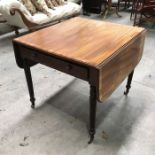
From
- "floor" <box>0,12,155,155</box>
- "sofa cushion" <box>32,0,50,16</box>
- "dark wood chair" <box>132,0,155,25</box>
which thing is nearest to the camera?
"floor" <box>0,12,155,155</box>

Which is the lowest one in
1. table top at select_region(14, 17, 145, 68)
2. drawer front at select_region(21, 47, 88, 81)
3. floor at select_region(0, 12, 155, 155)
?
floor at select_region(0, 12, 155, 155)

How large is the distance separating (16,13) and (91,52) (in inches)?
88.0

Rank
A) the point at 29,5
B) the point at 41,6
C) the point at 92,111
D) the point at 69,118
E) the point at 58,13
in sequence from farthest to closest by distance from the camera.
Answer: the point at 58,13, the point at 41,6, the point at 29,5, the point at 69,118, the point at 92,111

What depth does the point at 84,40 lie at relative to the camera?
1593mm

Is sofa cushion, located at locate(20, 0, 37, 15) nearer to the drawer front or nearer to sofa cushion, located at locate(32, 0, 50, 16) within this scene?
sofa cushion, located at locate(32, 0, 50, 16)

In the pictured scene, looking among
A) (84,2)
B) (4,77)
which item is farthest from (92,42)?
(84,2)

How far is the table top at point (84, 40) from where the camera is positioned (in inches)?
53.3

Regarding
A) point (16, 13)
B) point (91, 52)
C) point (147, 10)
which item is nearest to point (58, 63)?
point (91, 52)

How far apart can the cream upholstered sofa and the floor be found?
1.08 metres

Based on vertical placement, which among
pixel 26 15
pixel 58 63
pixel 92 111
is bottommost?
pixel 92 111

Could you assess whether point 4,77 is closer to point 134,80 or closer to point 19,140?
point 19,140

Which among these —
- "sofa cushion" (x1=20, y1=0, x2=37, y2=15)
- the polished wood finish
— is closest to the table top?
the polished wood finish

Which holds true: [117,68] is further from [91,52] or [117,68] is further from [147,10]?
[147,10]

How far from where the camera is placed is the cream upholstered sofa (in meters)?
3.07
